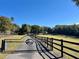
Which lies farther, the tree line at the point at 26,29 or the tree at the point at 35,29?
the tree at the point at 35,29

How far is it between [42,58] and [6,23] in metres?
111

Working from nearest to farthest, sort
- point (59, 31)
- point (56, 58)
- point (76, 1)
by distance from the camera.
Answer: point (56, 58) < point (76, 1) < point (59, 31)

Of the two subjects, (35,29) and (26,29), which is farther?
(35,29)

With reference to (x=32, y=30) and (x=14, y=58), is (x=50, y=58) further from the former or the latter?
(x=32, y=30)

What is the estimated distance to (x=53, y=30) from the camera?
7790 inches

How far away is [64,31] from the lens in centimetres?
17762

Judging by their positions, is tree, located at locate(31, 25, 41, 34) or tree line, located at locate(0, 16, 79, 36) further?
tree, located at locate(31, 25, 41, 34)

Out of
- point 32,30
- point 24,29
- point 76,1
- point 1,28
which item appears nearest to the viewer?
point 76,1

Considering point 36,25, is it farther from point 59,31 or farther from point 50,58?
point 50,58

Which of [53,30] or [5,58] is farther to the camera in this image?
[53,30]

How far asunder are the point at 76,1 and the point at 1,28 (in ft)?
344

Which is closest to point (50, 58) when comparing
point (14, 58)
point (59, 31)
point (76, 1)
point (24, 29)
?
point (14, 58)

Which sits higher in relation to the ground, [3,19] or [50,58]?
[3,19]

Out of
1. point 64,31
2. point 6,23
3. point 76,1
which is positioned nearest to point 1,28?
point 6,23
